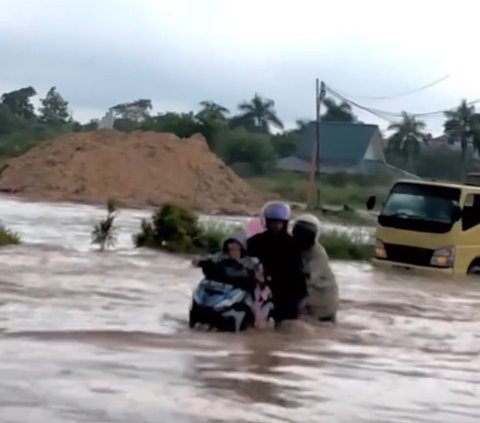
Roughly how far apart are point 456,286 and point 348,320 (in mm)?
6221

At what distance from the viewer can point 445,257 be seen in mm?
23344

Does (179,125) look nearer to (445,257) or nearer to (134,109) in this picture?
(134,109)

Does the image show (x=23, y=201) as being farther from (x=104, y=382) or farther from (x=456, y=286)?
(x=104, y=382)

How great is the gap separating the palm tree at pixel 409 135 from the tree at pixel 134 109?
29.6 metres

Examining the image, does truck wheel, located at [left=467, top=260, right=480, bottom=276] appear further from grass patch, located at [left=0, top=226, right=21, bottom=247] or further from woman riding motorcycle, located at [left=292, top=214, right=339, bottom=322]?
woman riding motorcycle, located at [left=292, top=214, right=339, bottom=322]

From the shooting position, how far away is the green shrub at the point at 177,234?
87.0 feet

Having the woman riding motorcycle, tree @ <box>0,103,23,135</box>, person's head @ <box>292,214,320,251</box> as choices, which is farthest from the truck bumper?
tree @ <box>0,103,23,135</box>

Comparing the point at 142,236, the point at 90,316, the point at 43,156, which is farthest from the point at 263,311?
the point at 43,156

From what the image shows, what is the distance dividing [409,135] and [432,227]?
59.6m

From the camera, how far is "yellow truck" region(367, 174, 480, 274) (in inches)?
919

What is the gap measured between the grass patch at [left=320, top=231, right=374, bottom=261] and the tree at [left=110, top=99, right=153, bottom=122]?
264ft

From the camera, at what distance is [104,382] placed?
418 inches

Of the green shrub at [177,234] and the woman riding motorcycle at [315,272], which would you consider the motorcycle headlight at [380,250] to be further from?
the woman riding motorcycle at [315,272]

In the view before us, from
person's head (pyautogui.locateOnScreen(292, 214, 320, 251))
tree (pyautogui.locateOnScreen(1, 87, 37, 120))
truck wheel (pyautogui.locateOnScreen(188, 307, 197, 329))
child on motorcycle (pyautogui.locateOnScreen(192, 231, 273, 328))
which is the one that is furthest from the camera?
tree (pyautogui.locateOnScreen(1, 87, 37, 120))
